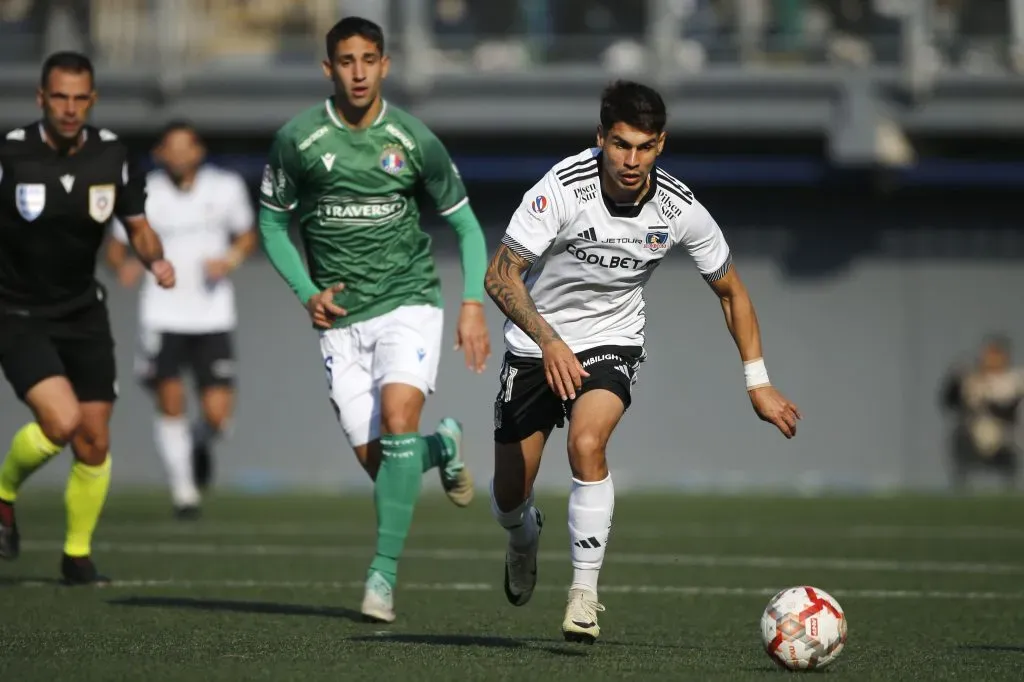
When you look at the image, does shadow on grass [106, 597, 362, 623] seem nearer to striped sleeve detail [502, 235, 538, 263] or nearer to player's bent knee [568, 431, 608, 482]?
player's bent knee [568, 431, 608, 482]

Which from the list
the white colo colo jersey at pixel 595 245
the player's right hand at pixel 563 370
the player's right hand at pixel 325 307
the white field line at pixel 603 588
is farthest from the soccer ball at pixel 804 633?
the white field line at pixel 603 588

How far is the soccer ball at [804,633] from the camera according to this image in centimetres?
601

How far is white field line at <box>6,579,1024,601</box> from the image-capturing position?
28.8 ft

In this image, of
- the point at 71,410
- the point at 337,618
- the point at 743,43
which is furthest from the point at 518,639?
the point at 743,43

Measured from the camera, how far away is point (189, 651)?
6387 mm

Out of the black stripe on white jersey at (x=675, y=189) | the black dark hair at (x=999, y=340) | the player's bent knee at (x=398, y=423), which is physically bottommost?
the black dark hair at (x=999, y=340)

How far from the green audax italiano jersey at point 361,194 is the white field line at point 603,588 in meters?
1.67

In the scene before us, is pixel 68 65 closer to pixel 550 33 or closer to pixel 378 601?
pixel 378 601

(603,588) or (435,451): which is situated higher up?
(435,451)

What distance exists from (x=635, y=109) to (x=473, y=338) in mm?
1419

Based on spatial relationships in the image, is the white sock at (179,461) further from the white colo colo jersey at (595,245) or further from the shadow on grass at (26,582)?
the white colo colo jersey at (595,245)

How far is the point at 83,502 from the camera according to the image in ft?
29.3

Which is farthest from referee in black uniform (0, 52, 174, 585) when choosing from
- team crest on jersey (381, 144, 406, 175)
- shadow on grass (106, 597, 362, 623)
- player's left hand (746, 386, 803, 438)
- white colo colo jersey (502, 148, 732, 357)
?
player's left hand (746, 386, 803, 438)

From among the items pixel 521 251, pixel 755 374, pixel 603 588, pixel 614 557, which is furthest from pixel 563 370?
pixel 614 557
